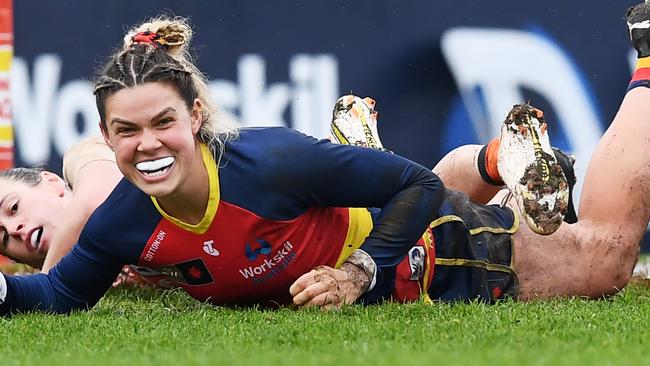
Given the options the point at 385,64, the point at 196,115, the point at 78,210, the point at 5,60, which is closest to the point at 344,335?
the point at 196,115

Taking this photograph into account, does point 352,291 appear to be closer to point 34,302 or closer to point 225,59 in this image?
point 34,302

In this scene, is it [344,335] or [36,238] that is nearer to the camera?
[344,335]

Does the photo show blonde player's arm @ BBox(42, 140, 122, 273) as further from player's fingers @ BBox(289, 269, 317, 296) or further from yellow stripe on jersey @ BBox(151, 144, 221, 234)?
player's fingers @ BBox(289, 269, 317, 296)

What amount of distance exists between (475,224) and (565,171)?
40 cm

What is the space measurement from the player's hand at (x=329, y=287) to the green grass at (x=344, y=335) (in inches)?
1.7

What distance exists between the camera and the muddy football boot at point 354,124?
214 inches

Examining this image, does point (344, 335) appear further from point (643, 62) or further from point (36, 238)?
point (643, 62)

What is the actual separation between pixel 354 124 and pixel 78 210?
4.01 ft

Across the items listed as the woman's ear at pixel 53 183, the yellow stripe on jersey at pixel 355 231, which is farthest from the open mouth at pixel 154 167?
the woman's ear at pixel 53 183

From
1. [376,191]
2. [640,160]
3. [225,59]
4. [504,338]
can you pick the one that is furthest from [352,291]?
[225,59]

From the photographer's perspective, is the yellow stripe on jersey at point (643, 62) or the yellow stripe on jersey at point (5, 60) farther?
the yellow stripe on jersey at point (5, 60)

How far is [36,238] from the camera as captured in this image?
522cm

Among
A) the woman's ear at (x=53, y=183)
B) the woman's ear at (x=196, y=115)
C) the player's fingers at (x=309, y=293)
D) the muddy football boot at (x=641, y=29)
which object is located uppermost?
the muddy football boot at (x=641, y=29)

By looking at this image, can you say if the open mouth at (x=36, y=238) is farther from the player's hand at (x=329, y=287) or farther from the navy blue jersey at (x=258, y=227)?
the player's hand at (x=329, y=287)
